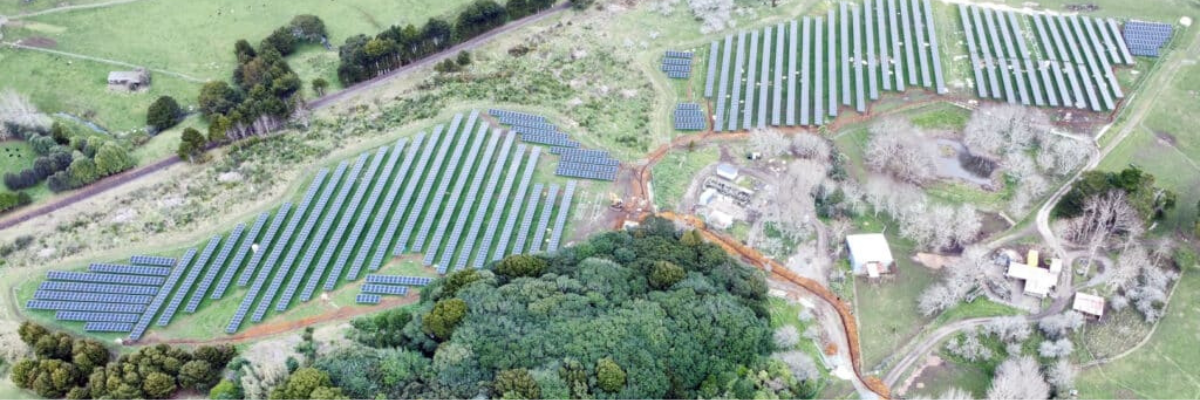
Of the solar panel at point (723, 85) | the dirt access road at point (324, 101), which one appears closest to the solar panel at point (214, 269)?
the dirt access road at point (324, 101)

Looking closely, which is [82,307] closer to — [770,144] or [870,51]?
[770,144]

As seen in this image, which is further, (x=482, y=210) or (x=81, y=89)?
(x=81, y=89)

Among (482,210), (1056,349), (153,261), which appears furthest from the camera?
(482,210)

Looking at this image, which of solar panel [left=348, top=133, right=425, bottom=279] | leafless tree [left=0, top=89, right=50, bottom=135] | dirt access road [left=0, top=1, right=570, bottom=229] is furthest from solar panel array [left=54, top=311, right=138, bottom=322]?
leafless tree [left=0, top=89, right=50, bottom=135]

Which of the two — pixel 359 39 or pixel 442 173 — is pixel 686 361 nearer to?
pixel 442 173

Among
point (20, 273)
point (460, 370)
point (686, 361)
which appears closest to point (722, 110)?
point (686, 361)

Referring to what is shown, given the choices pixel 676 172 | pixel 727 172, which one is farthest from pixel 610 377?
pixel 727 172

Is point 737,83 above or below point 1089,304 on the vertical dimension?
above
